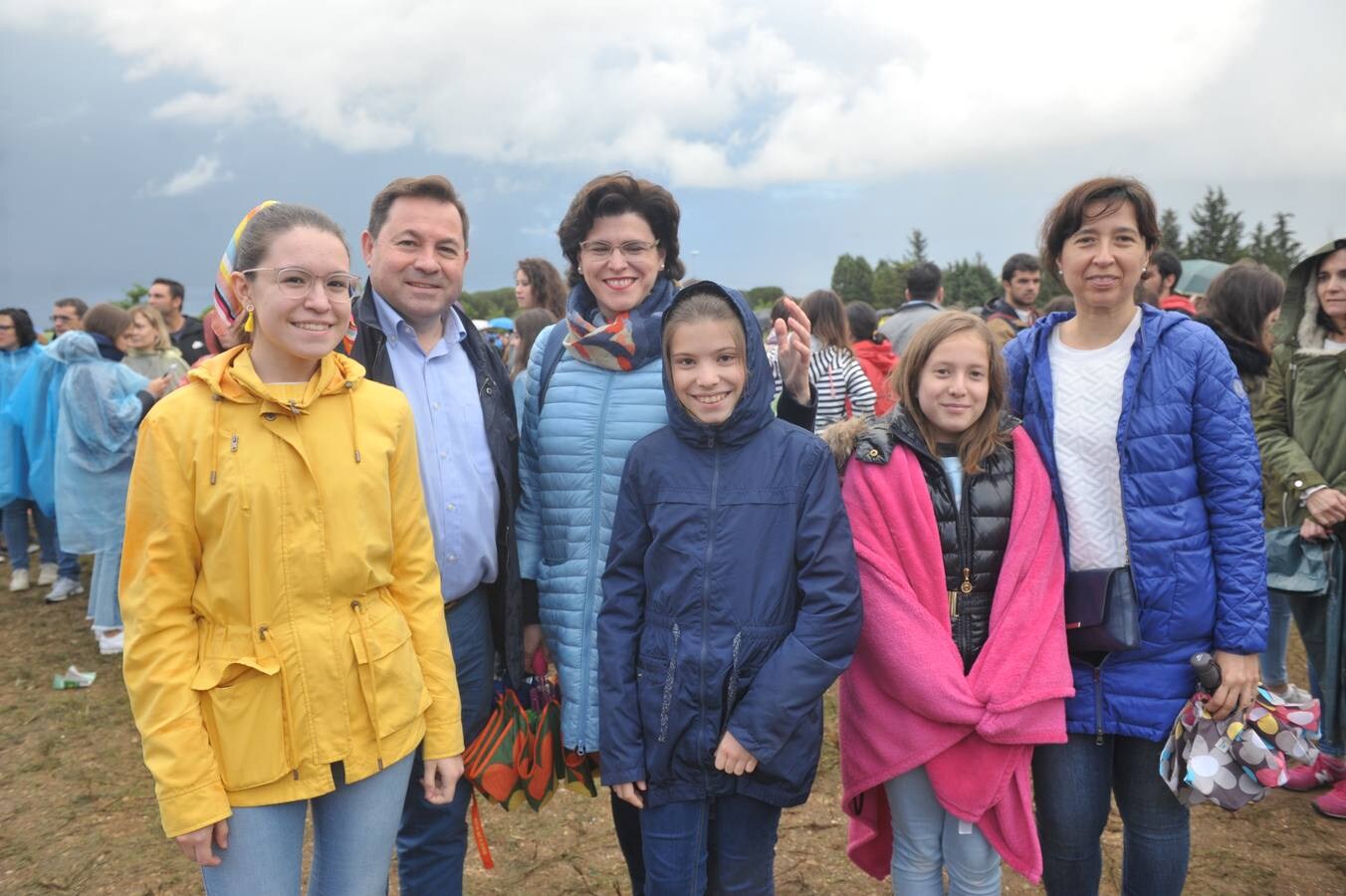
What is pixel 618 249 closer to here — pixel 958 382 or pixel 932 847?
pixel 958 382

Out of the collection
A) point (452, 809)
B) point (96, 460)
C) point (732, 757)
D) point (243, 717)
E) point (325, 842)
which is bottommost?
point (452, 809)

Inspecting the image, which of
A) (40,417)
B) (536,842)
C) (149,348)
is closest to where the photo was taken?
(536,842)

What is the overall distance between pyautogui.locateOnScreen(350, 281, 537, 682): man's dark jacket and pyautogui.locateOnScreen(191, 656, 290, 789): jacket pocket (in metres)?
0.81

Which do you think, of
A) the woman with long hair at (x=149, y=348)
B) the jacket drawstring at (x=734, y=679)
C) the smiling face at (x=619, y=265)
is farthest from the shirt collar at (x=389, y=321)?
the woman with long hair at (x=149, y=348)

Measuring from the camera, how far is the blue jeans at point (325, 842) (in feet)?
5.84

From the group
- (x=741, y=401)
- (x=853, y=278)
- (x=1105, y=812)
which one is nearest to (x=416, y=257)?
(x=741, y=401)

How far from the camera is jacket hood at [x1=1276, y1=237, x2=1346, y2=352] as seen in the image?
3422 mm

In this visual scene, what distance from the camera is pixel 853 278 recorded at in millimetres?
65312

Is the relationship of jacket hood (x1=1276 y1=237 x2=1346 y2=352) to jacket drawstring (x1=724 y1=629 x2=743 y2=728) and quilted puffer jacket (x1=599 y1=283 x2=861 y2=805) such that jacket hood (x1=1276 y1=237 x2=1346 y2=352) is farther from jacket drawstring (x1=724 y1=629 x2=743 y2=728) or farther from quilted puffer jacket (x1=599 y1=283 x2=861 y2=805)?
jacket drawstring (x1=724 y1=629 x2=743 y2=728)

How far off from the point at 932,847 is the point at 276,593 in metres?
1.85

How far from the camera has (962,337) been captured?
2.35m

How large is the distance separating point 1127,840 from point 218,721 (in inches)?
94.2

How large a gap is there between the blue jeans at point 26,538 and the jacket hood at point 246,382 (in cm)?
717

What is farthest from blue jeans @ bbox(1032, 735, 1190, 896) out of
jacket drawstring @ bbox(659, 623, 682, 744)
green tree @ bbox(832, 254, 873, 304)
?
green tree @ bbox(832, 254, 873, 304)
